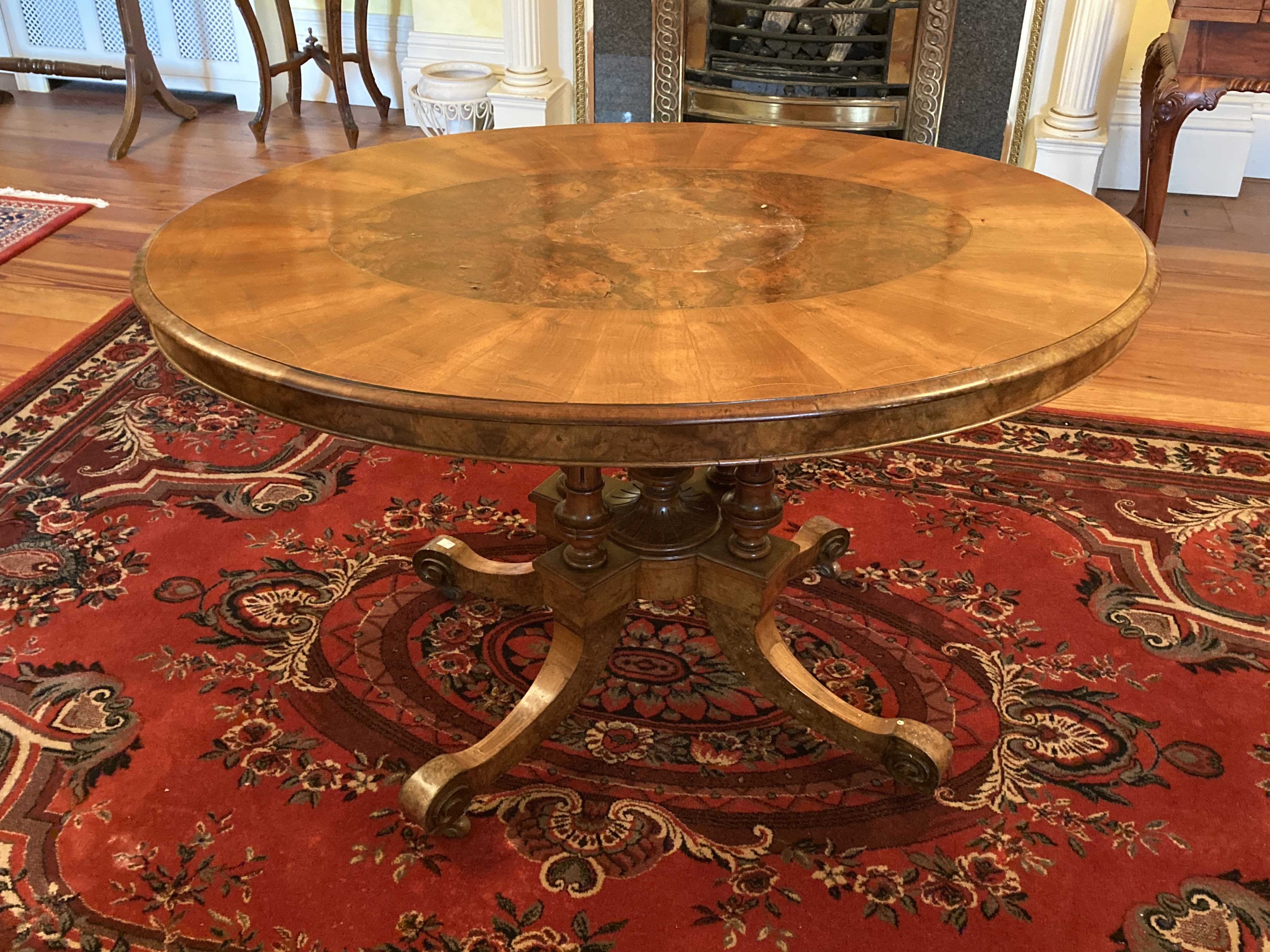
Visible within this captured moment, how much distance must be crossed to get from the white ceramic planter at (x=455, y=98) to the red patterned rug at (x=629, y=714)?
1.74 meters

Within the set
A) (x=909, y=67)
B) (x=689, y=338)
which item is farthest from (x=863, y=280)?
(x=909, y=67)

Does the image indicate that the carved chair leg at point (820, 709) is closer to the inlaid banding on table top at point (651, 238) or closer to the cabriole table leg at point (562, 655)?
the cabriole table leg at point (562, 655)

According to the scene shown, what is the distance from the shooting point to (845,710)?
4.93 ft

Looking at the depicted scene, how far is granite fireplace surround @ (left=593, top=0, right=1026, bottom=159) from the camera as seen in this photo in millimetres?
3199

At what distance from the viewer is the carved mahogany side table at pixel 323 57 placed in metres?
3.87

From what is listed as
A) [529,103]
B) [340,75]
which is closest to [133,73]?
[340,75]

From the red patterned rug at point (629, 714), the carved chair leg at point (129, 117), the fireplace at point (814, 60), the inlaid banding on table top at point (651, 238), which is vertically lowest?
the red patterned rug at point (629, 714)

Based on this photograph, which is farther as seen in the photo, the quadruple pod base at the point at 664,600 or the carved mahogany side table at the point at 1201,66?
the carved mahogany side table at the point at 1201,66

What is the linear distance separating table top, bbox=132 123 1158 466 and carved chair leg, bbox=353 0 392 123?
2.43m

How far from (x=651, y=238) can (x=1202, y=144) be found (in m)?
2.77

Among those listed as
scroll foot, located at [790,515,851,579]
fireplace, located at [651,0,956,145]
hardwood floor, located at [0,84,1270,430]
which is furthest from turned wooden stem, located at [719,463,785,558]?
fireplace, located at [651,0,956,145]

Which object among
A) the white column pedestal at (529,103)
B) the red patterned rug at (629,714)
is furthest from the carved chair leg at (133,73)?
the red patterned rug at (629,714)

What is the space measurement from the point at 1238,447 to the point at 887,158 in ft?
3.35

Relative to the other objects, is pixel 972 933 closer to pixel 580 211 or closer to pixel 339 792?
pixel 339 792
